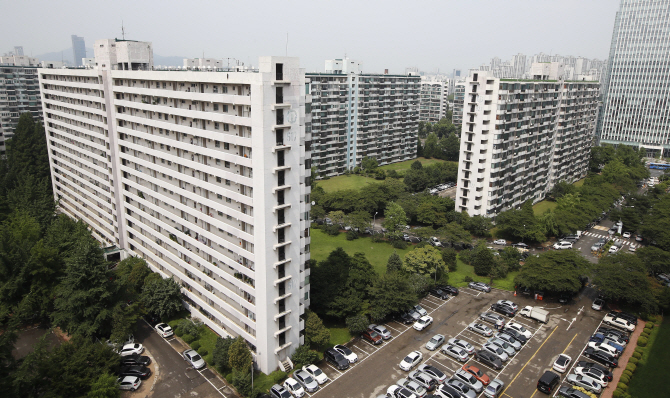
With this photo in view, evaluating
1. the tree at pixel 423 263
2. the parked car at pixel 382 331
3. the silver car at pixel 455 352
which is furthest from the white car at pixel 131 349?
the tree at pixel 423 263

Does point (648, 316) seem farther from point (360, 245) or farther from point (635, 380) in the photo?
point (360, 245)

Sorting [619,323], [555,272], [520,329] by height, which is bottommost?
[520,329]

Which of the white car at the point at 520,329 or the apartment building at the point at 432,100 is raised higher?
the apartment building at the point at 432,100

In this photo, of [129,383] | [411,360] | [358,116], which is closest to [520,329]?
[411,360]

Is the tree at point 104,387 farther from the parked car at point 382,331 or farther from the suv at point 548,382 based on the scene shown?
the suv at point 548,382

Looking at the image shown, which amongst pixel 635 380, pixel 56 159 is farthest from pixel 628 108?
pixel 56 159

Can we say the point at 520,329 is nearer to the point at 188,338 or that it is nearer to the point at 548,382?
the point at 548,382
